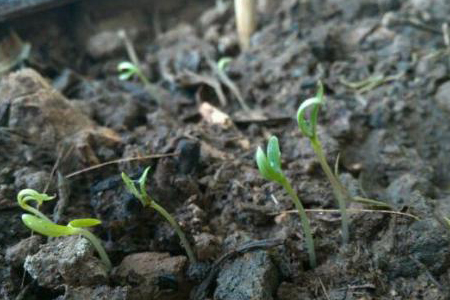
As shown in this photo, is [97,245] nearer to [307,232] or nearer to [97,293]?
[97,293]


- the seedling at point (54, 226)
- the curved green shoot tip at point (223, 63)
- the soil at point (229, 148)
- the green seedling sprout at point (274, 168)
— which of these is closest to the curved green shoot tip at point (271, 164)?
the green seedling sprout at point (274, 168)

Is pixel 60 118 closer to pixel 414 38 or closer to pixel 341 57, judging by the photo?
pixel 341 57

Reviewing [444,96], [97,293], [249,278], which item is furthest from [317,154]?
[444,96]

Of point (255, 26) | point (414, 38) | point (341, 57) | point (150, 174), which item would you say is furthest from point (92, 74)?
point (414, 38)

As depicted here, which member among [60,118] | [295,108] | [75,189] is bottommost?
[295,108]

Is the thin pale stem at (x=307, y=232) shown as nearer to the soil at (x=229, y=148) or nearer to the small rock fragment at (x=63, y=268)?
the soil at (x=229, y=148)

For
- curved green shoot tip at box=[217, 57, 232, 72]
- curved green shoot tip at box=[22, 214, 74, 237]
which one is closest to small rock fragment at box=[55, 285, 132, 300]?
curved green shoot tip at box=[22, 214, 74, 237]

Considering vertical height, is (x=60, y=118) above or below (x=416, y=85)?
above

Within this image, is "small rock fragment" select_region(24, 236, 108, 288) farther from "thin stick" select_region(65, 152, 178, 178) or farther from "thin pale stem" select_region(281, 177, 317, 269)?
"thin pale stem" select_region(281, 177, 317, 269)
